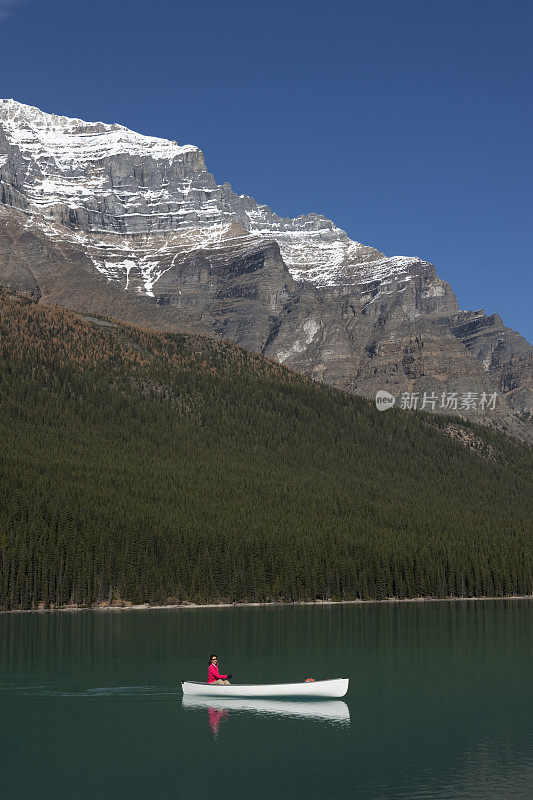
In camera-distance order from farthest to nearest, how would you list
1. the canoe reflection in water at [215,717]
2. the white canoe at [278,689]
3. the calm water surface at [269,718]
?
the white canoe at [278,689] → the canoe reflection in water at [215,717] → the calm water surface at [269,718]

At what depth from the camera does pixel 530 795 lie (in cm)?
5466

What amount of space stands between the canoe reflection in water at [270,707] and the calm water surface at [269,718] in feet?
0.68

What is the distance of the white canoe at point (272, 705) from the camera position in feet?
265

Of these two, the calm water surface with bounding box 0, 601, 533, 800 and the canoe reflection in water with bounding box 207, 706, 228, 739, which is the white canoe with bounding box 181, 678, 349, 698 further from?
the calm water surface with bounding box 0, 601, 533, 800

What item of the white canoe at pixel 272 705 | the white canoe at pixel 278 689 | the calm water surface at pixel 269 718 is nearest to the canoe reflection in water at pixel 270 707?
the white canoe at pixel 272 705

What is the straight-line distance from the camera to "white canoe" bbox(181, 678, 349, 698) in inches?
3167

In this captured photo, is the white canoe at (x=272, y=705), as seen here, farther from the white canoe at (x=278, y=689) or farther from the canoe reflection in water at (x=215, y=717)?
the white canoe at (x=278, y=689)

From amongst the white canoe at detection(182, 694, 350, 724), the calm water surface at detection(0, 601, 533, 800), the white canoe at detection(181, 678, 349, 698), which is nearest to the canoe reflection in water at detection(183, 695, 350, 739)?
the white canoe at detection(182, 694, 350, 724)

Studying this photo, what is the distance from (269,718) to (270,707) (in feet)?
12.1

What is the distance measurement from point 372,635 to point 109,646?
35213 millimetres

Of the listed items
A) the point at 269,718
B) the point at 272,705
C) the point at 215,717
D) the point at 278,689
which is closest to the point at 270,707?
the point at 272,705

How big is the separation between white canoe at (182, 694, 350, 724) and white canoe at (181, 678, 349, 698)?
95 centimetres

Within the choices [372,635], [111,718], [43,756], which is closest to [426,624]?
[372,635]

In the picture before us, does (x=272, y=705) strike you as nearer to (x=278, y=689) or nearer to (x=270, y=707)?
(x=270, y=707)
